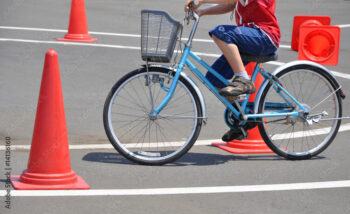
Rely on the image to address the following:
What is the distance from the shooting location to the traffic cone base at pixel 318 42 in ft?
30.3

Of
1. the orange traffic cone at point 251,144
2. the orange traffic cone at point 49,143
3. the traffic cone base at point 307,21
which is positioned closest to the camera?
the orange traffic cone at point 49,143

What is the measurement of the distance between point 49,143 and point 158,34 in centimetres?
133

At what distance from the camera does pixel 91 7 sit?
18.1 metres

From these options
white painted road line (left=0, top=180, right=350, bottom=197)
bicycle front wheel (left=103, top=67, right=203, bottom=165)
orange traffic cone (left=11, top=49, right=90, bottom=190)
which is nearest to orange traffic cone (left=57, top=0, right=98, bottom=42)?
bicycle front wheel (left=103, top=67, right=203, bottom=165)

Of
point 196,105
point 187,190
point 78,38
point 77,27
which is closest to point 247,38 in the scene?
point 196,105

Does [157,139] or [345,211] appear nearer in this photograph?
[345,211]

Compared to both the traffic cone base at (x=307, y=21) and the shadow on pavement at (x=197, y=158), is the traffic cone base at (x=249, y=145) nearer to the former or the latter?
the shadow on pavement at (x=197, y=158)

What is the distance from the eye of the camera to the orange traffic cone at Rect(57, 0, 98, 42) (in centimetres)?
1313

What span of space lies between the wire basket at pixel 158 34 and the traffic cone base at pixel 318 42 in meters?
3.67

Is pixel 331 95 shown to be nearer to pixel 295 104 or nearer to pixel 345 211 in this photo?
pixel 295 104

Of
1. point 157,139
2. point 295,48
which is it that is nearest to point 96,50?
point 295,48

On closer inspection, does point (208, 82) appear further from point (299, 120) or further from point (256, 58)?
point (299, 120)

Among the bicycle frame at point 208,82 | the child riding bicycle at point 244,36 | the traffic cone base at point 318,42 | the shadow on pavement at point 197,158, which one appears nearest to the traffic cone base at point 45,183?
the shadow on pavement at point 197,158

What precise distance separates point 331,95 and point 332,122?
0.87 feet
